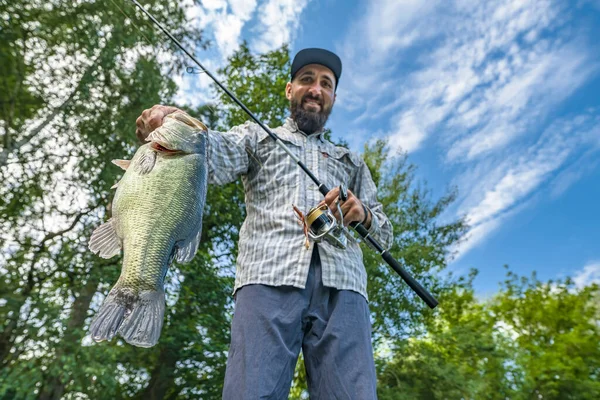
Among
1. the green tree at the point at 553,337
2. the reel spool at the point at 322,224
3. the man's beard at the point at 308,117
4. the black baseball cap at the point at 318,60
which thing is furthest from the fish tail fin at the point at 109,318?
the green tree at the point at 553,337

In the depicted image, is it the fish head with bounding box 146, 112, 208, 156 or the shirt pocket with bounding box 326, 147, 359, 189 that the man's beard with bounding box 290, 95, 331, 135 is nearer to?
the shirt pocket with bounding box 326, 147, 359, 189

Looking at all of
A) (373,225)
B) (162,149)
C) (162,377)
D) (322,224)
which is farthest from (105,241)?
Result: (162,377)

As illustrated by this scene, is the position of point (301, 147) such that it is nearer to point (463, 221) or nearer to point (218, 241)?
point (218, 241)

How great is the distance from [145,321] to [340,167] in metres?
1.46

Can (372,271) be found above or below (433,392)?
above

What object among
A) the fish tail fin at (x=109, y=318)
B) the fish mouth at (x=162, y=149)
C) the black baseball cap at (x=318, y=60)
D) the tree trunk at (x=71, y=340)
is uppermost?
the tree trunk at (x=71, y=340)

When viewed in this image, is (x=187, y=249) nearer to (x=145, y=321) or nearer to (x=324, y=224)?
(x=145, y=321)

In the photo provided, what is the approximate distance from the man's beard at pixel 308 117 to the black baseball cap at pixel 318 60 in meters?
0.20

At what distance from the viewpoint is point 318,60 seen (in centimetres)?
263

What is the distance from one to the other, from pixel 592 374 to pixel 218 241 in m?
18.4

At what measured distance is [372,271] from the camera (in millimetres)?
12430

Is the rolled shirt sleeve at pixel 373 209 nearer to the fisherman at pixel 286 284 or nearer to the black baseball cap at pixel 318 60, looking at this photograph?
the fisherman at pixel 286 284

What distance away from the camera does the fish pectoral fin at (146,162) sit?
1.58m

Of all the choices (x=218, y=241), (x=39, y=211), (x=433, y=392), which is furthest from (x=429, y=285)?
(x=39, y=211)
